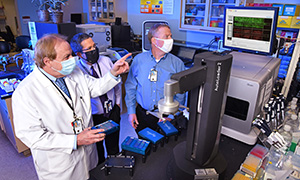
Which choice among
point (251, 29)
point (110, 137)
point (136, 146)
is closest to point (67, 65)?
point (136, 146)

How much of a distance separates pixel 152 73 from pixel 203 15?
216 centimetres

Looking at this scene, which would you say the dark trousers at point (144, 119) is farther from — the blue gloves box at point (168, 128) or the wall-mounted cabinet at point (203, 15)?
the wall-mounted cabinet at point (203, 15)

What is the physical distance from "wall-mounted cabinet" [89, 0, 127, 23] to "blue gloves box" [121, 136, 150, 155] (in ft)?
14.5

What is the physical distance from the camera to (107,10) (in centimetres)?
516

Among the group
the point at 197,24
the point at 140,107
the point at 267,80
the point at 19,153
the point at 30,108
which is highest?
the point at 197,24

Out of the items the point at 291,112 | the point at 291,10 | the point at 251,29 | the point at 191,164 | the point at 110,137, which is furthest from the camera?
the point at 291,10

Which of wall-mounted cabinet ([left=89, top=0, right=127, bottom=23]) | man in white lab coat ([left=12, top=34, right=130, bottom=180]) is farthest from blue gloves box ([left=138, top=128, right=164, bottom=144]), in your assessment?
wall-mounted cabinet ([left=89, top=0, right=127, bottom=23])

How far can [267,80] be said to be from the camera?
116cm

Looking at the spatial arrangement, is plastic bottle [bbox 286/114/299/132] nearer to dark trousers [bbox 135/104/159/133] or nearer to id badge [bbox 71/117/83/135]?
dark trousers [bbox 135/104/159/133]

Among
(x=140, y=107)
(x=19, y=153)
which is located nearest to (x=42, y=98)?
(x=140, y=107)

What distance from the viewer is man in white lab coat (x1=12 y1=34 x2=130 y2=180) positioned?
112cm

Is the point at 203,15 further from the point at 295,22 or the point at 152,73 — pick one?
the point at 152,73

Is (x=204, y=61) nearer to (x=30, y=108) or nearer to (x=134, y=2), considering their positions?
(x=30, y=108)

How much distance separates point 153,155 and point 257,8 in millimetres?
1142
